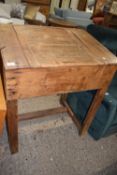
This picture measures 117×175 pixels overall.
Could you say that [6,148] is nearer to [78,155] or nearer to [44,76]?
[78,155]

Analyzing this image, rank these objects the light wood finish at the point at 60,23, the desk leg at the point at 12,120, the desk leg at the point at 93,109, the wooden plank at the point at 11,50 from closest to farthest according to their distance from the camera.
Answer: the wooden plank at the point at 11,50 < the desk leg at the point at 12,120 < the desk leg at the point at 93,109 < the light wood finish at the point at 60,23

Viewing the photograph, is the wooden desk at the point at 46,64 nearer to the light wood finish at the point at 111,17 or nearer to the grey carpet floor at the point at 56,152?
the grey carpet floor at the point at 56,152

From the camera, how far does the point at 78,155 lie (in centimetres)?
143

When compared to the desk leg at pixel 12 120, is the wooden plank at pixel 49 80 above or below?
above

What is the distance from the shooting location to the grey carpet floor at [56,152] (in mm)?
1290

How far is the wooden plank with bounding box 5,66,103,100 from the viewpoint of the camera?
878 mm

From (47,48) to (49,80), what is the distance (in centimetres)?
21

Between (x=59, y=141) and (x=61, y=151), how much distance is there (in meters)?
0.09

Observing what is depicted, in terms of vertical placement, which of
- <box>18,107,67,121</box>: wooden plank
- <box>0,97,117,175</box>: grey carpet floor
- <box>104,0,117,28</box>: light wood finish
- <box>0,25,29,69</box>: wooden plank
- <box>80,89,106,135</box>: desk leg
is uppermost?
<box>0,25,29,69</box>: wooden plank

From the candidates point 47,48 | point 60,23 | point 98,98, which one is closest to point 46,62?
point 47,48

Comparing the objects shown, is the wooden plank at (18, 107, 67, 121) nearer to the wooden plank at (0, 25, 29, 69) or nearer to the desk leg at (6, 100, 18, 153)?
the desk leg at (6, 100, 18, 153)

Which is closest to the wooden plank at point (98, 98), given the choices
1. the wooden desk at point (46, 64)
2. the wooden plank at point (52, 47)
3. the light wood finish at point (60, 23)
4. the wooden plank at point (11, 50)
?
the wooden desk at point (46, 64)

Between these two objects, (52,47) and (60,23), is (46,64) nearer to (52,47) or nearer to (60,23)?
(52,47)

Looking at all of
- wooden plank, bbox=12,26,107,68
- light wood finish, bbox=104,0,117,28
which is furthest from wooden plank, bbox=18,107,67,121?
light wood finish, bbox=104,0,117,28
